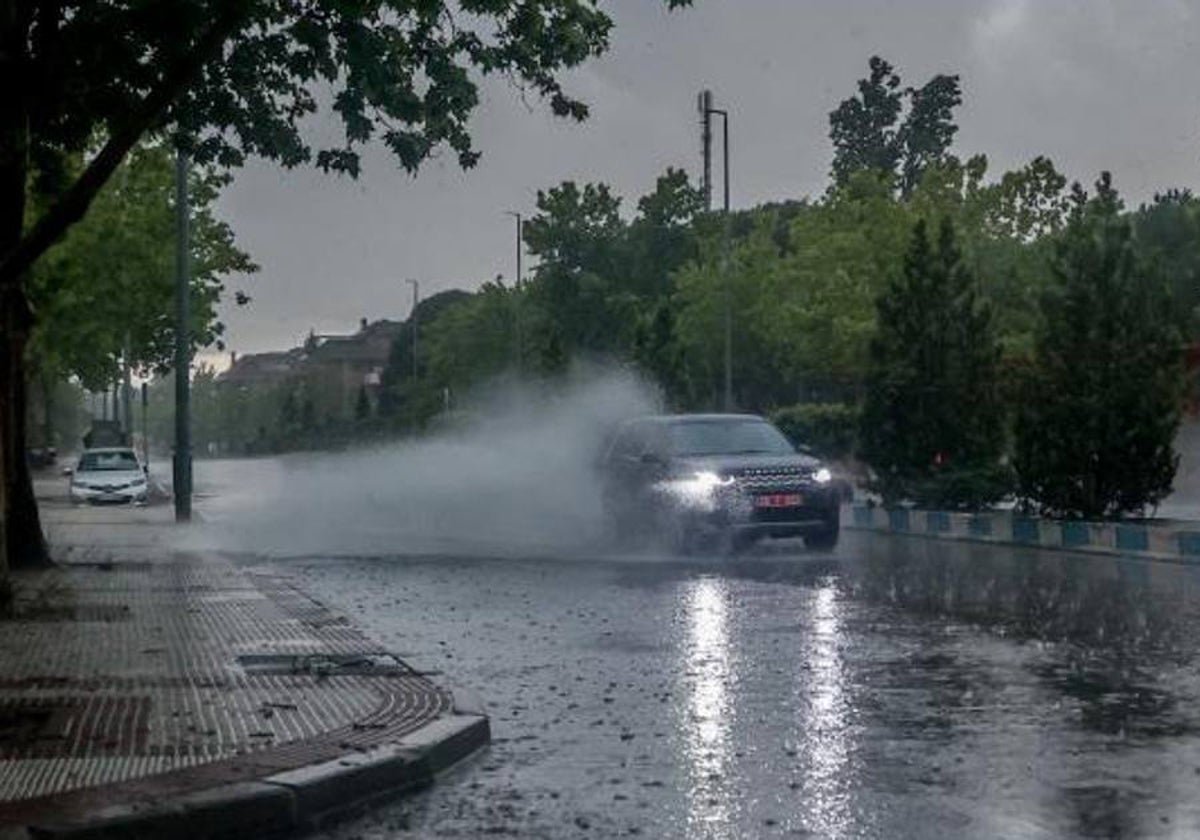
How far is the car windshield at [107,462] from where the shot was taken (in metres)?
48.6

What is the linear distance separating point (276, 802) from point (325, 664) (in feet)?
14.6

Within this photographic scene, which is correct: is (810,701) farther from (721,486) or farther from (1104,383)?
(1104,383)

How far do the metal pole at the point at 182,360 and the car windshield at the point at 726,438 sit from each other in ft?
37.5

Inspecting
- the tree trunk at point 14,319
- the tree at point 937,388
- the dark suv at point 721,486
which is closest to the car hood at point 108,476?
the tree at point 937,388

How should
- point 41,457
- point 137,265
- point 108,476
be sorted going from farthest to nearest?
point 41,457, point 108,476, point 137,265

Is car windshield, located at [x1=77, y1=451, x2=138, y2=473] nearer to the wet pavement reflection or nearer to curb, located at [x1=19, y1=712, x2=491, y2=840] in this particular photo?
the wet pavement reflection

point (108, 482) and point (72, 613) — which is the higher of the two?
point (108, 482)

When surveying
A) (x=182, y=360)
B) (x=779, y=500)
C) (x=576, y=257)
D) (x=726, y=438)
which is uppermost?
(x=576, y=257)

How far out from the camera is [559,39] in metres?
16.4

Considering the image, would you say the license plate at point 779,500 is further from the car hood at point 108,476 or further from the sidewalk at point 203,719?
the car hood at point 108,476

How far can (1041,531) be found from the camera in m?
26.6

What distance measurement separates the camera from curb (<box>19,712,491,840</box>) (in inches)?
281

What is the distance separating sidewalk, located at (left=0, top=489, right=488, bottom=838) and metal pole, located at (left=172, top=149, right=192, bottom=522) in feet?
54.9

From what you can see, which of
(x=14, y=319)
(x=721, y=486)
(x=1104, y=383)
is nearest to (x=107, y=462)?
(x=721, y=486)
